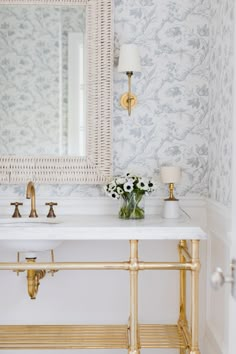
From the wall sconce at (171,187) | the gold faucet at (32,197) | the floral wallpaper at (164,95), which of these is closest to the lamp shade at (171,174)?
the wall sconce at (171,187)

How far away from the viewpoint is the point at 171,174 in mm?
2525

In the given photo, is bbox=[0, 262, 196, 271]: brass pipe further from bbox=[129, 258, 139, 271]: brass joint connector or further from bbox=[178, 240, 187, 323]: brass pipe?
bbox=[178, 240, 187, 323]: brass pipe

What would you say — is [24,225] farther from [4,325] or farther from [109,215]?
[4,325]

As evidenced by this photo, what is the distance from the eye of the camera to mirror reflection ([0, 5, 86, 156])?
2619 millimetres

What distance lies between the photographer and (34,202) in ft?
8.10

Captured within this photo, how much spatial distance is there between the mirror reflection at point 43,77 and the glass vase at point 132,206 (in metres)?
0.39

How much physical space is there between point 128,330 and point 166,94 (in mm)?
1257

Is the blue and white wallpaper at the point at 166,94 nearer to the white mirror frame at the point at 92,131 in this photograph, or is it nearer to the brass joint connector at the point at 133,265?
the white mirror frame at the point at 92,131

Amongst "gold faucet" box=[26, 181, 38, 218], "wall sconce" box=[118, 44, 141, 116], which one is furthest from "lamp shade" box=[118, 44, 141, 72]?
"gold faucet" box=[26, 181, 38, 218]

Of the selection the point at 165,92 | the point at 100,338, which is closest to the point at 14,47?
the point at 165,92

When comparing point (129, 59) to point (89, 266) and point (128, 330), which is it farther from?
point (128, 330)

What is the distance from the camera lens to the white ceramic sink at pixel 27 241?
2211 millimetres

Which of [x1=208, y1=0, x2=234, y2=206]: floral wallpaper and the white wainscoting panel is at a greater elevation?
[x1=208, y1=0, x2=234, y2=206]: floral wallpaper

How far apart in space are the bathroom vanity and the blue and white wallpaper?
343 mm
